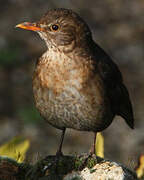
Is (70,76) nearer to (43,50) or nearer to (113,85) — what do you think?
(113,85)

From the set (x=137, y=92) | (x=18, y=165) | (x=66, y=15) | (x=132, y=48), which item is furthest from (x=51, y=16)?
(x=132, y=48)

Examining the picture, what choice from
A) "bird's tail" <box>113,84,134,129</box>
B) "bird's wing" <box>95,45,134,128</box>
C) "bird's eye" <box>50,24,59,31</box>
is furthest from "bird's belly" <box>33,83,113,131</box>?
"bird's eye" <box>50,24,59,31</box>

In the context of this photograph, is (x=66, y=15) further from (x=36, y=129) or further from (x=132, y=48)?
(x=132, y=48)

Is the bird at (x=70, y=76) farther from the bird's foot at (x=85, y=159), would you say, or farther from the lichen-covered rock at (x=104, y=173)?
the lichen-covered rock at (x=104, y=173)

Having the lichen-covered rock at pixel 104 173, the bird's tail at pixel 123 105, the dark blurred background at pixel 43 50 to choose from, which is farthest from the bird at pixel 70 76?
the dark blurred background at pixel 43 50

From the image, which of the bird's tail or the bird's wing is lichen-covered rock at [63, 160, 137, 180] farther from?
the bird's tail
